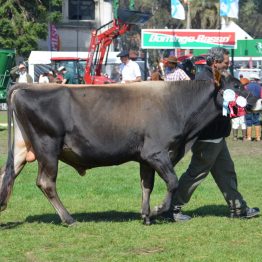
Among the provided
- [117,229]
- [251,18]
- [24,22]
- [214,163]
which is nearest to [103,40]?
[24,22]

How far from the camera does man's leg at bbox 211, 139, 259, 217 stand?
904cm

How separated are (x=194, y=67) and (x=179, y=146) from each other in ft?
33.1

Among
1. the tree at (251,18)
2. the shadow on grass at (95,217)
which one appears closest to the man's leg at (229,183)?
the shadow on grass at (95,217)

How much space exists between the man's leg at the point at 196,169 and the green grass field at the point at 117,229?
28 cm

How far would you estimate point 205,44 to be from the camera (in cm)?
2933

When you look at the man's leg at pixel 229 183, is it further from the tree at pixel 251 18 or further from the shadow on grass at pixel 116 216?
the tree at pixel 251 18

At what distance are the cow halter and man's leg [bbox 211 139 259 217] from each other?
26.1 inches

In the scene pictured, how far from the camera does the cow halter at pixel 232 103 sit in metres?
8.42

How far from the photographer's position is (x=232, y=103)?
8.43 metres

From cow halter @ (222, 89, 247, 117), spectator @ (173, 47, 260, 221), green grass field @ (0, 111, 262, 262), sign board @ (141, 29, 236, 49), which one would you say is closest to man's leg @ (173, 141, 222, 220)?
spectator @ (173, 47, 260, 221)

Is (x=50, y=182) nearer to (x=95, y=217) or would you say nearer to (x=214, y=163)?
(x=95, y=217)

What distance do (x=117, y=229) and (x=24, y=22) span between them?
40.1m

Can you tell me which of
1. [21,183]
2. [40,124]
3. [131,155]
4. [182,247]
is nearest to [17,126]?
[40,124]

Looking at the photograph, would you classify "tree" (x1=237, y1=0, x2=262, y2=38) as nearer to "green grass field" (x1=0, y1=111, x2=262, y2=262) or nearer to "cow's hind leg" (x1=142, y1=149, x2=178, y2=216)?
"green grass field" (x1=0, y1=111, x2=262, y2=262)
